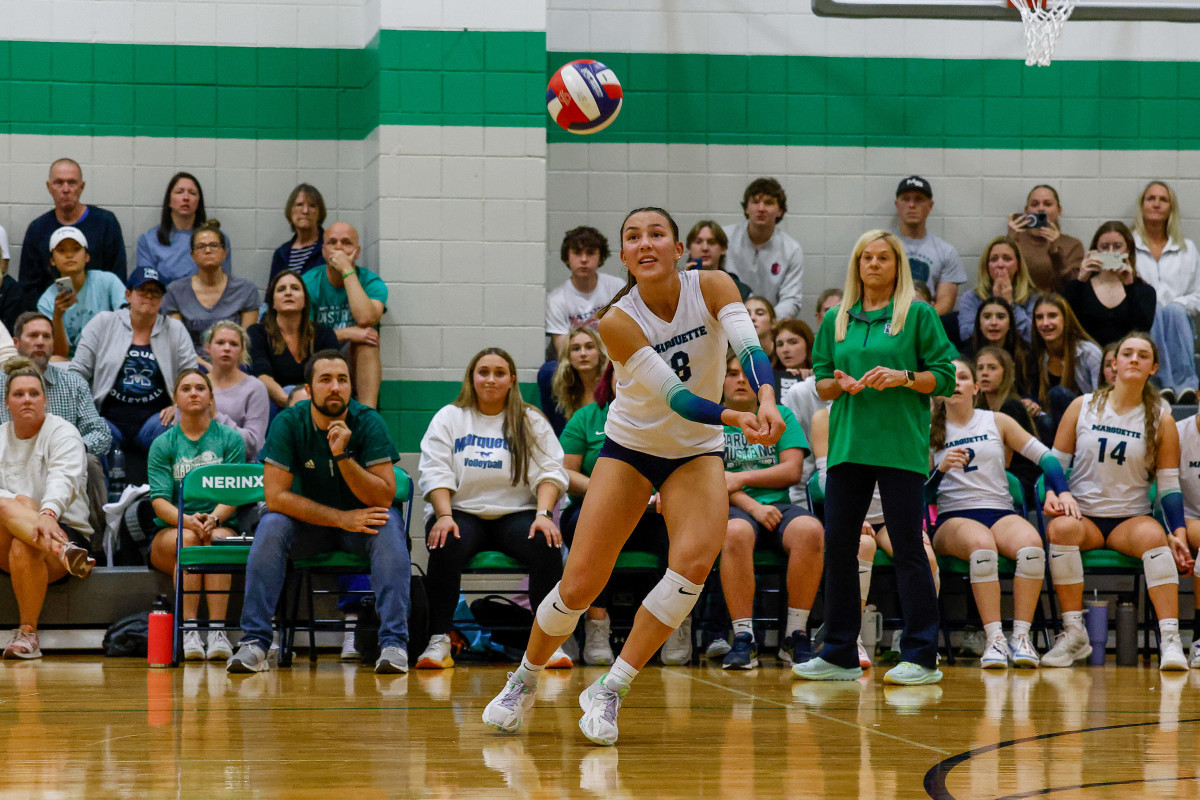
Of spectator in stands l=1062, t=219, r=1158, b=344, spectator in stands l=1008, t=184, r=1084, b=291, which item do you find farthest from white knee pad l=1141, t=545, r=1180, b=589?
spectator in stands l=1008, t=184, r=1084, b=291

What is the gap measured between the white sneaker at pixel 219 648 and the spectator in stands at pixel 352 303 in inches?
76.1

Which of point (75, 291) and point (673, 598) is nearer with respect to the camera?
point (673, 598)

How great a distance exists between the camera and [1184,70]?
32.6ft

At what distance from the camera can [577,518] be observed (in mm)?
6477

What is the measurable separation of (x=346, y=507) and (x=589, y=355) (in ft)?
5.23

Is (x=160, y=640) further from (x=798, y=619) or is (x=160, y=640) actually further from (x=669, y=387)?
(x=669, y=387)

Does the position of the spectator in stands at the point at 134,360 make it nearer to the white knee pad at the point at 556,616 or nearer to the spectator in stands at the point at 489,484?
the spectator in stands at the point at 489,484

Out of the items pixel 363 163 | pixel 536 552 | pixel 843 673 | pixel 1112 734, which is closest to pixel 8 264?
pixel 363 163

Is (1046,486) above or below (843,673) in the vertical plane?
above

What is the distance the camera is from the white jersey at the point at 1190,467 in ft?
23.5

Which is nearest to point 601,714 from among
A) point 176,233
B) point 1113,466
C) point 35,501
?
point 1113,466

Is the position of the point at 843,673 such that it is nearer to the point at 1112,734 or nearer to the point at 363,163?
the point at 1112,734

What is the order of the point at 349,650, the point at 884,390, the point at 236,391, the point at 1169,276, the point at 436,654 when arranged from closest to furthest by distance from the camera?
the point at 884,390
the point at 436,654
the point at 349,650
the point at 236,391
the point at 1169,276

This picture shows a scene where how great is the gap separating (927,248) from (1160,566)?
10.6 feet
